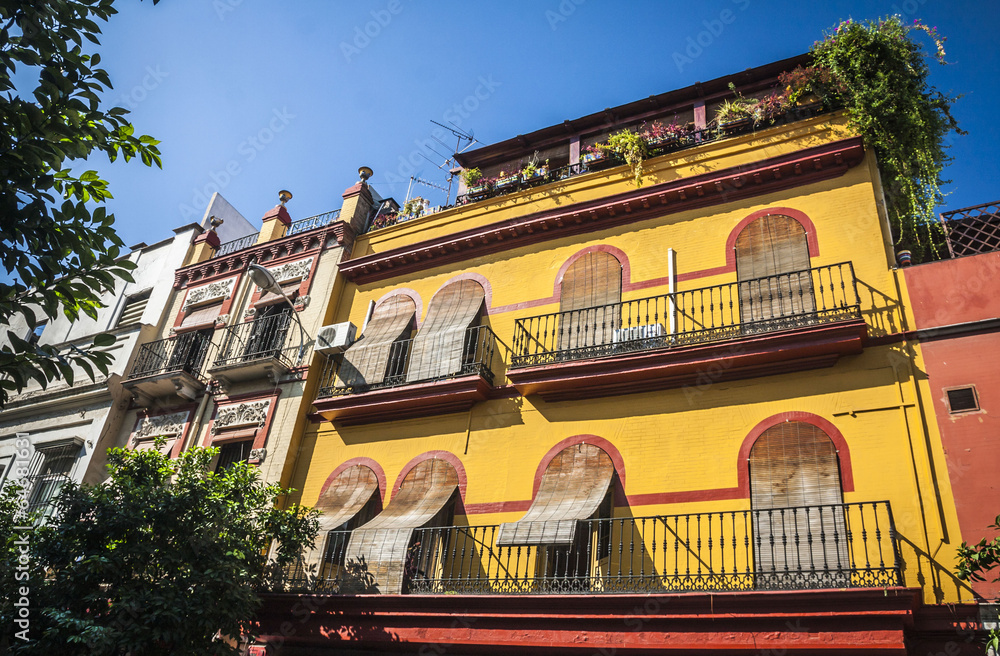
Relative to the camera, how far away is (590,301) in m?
13.8

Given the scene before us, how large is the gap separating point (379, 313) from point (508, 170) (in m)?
5.15

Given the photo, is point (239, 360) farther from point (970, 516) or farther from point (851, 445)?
point (970, 516)

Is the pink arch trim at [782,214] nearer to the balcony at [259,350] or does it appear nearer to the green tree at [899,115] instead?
the green tree at [899,115]

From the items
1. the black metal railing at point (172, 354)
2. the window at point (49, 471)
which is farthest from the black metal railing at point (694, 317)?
the window at point (49, 471)

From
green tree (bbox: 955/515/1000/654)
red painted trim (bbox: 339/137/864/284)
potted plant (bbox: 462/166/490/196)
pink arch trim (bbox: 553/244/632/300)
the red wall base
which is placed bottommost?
the red wall base

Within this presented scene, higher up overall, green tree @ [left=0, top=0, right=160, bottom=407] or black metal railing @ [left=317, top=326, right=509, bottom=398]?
black metal railing @ [left=317, top=326, right=509, bottom=398]

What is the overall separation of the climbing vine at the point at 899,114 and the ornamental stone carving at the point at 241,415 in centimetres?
1250

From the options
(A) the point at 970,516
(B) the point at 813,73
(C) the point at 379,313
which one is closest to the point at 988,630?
(A) the point at 970,516

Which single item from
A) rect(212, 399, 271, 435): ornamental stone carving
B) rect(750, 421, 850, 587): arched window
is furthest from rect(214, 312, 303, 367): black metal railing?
rect(750, 421, 850, 587): arched window

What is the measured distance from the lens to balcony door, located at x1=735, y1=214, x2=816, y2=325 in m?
11.7

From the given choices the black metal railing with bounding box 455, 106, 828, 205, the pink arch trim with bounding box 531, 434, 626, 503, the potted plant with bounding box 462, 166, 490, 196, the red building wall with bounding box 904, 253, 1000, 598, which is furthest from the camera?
the potted plant with bounding box 462, 166, 490, 196

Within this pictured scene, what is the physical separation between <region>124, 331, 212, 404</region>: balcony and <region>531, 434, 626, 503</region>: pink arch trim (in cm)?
890

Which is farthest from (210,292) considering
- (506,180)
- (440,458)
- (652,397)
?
(652,397)

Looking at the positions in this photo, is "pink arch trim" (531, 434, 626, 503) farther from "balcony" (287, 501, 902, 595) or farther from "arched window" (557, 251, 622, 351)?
"arched window" (557, 251, 622, 351)
